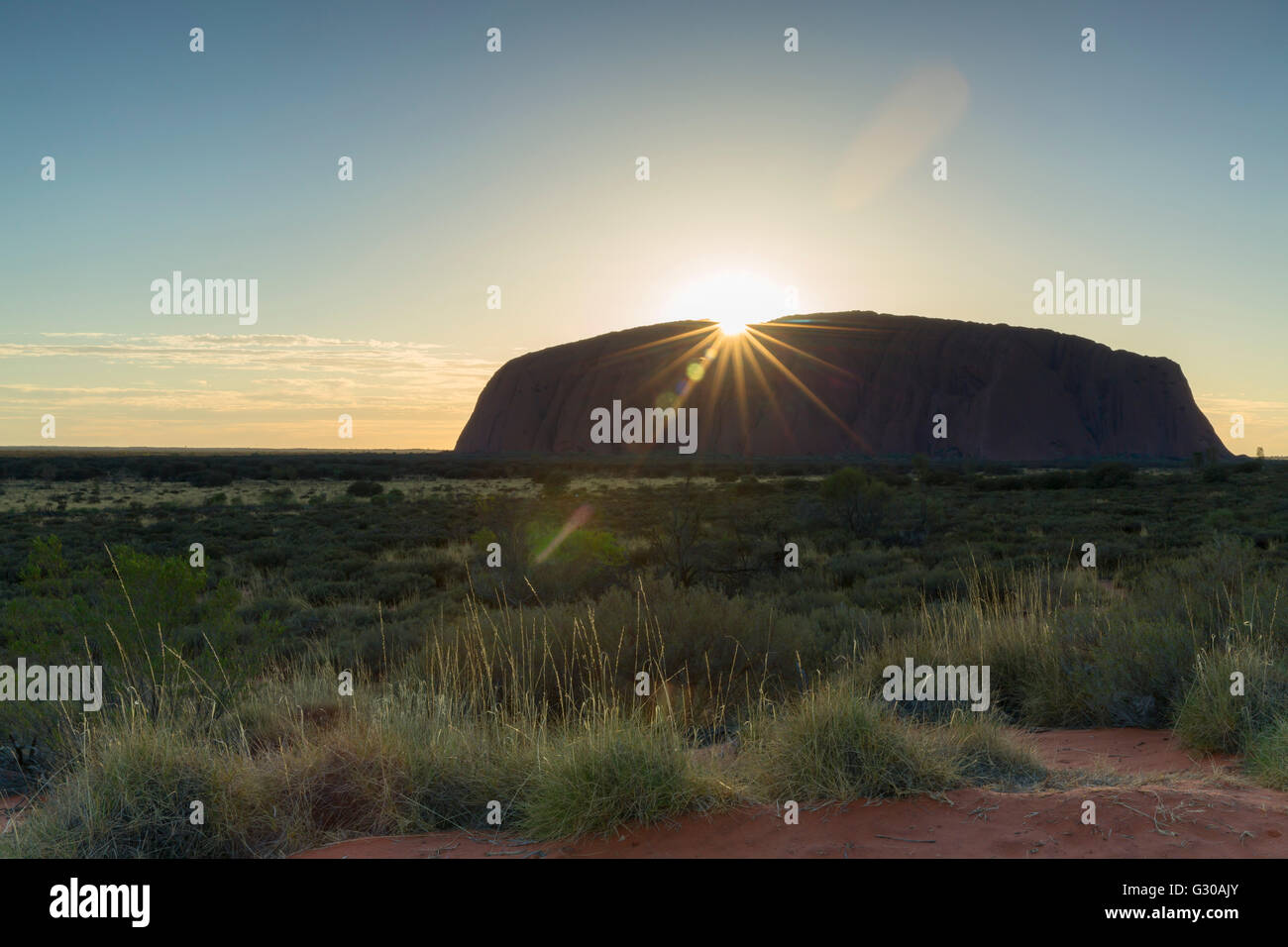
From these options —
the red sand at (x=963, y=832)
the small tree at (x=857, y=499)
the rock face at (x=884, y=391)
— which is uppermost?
the rock face at (x=884, y=391)

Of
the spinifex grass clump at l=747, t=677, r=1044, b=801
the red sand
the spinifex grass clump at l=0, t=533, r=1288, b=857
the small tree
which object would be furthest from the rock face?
the red sand

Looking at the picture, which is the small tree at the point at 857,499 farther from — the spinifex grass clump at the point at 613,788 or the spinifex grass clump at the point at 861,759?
the spinifex grass clump at the point at 613,788

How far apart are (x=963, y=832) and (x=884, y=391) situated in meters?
89.5

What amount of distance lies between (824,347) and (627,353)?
24377 mm

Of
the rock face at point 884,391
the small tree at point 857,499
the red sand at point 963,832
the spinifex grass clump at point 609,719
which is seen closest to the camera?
the red sand at point 963,832

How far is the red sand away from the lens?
344cm

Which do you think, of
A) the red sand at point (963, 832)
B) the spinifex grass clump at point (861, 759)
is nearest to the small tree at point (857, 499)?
the spinifex grass clump at point (861, 759)

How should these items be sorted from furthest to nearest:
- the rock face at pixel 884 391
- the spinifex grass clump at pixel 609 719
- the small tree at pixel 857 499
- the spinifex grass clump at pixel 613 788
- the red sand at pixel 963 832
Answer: the rock face at pixel 884 391 < the small tree at pixel 857 499 < the spinifex grass clump at pixel 609 719 < the spinifex grass clump at pixel 613 788 < the red sand at pixel 963 832

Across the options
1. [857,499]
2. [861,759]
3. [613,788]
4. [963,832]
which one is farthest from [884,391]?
[613,788]

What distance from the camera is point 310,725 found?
229 inches

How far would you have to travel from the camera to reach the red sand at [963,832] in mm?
3443

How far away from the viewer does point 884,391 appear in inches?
3499

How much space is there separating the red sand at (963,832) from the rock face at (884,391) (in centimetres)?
8389

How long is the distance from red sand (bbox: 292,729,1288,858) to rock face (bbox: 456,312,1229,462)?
8389 cm
